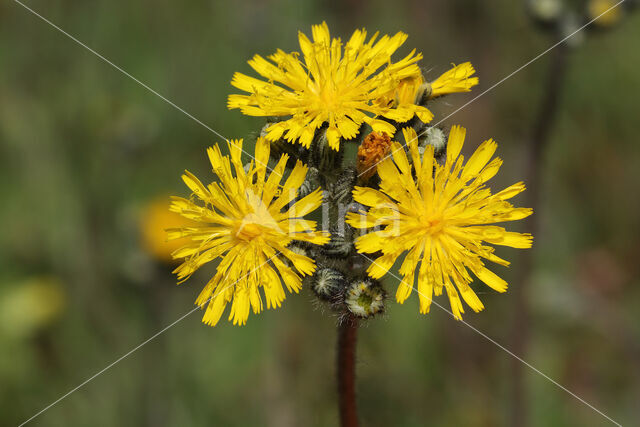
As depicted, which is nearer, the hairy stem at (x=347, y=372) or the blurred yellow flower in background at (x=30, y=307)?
the hairy stem at (x=347, y=372)

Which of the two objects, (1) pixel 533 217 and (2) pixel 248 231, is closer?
(2) pixel 248 231

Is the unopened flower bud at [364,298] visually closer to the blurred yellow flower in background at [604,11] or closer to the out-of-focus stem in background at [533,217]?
the out-of-focus stem in background at [533,217]

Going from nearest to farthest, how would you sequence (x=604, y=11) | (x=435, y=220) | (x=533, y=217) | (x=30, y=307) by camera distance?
(x=435, y=220) → (x=604, y=11) → (x=533, y=217) → (x=30, y=307)

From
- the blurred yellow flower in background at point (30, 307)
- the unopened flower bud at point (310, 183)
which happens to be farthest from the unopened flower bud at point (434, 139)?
the blurred yellow flower in background at point (30, 307)

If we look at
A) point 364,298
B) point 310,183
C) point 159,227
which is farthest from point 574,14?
point 159,227

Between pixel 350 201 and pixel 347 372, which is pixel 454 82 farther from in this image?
pixel 347 372

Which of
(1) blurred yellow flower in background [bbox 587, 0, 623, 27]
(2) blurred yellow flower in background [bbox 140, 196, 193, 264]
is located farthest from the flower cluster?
(1) blurred yellow flower in background [bbox 587, 0, 623, 27]

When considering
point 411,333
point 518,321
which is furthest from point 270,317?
point 518,321
